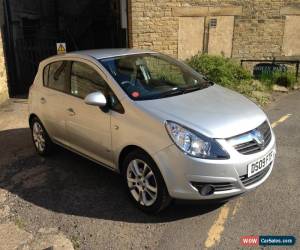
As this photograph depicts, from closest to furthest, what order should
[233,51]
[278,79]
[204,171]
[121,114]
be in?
[204,171]
[121,114]
[278,79]
[233,51]

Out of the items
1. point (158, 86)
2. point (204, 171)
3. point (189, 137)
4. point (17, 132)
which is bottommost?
point (17, 132)

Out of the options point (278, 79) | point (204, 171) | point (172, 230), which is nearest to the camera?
point (204, 171)

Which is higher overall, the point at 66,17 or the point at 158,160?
the point at 66,17

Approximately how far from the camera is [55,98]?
524 cm

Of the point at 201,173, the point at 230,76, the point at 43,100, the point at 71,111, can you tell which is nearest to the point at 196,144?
the point at 201,173

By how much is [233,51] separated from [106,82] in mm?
10208

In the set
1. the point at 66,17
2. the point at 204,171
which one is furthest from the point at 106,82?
the point at 66,17

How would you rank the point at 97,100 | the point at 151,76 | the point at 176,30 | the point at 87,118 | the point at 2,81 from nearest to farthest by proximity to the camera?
the point at 97,100 → the point at 87,118 → the point at 151,76 → the point at 2,81 → the point at 176,30

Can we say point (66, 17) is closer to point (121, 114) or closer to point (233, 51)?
point (233, 51)

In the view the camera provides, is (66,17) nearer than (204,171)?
No

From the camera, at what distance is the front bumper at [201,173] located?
3508 mm

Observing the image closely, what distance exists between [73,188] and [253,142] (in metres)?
2.35

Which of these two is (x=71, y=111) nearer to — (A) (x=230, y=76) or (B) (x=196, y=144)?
(B) (x=196, y=144)

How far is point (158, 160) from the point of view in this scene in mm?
3678
